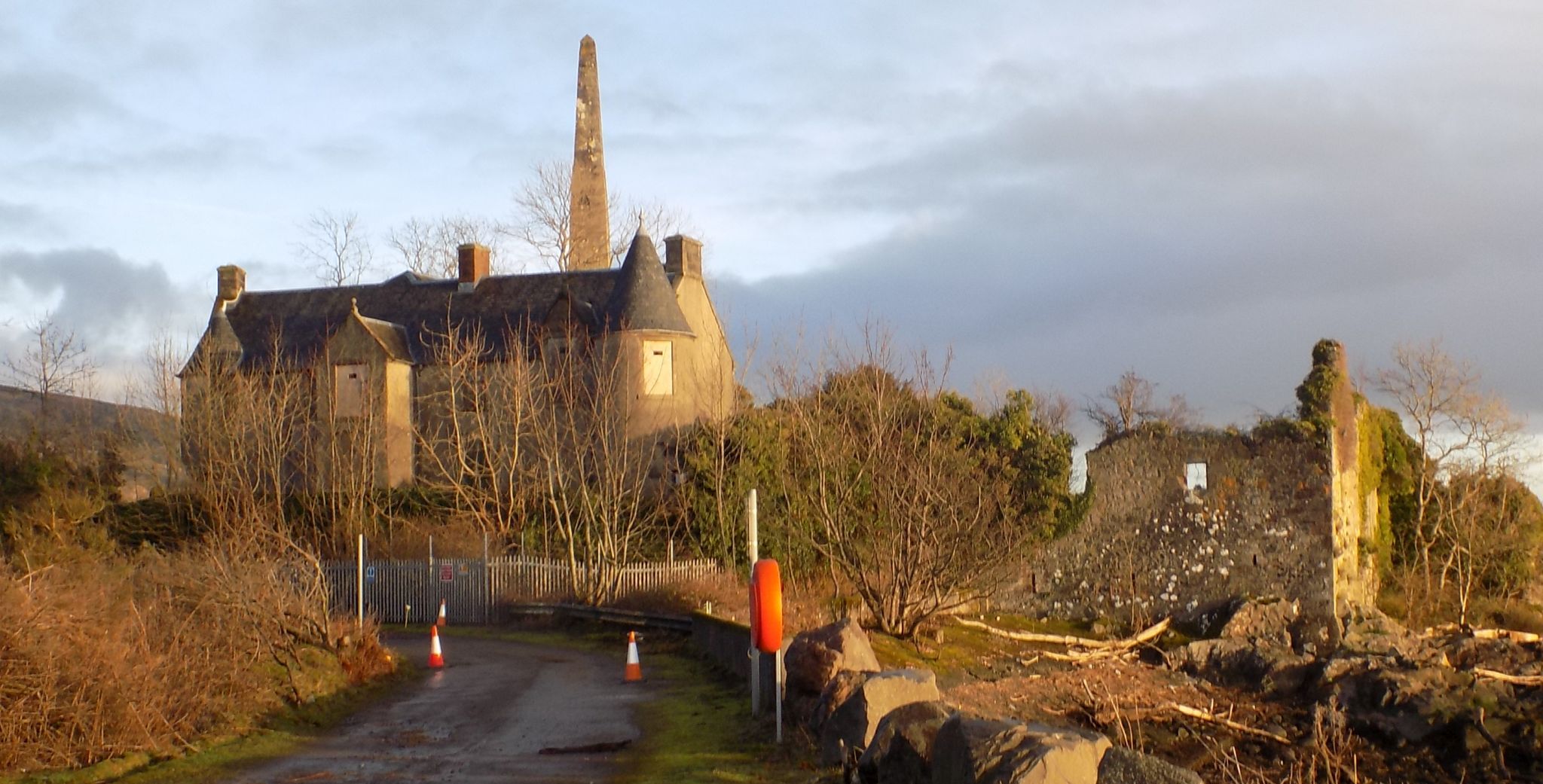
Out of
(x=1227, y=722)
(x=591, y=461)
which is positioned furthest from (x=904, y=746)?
(x=591, y=461)

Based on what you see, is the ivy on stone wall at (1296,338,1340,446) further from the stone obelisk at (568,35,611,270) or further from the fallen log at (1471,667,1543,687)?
the stone obelisk at (568,35,611,270)

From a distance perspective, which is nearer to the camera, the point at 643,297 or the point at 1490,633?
the point at 1490,633

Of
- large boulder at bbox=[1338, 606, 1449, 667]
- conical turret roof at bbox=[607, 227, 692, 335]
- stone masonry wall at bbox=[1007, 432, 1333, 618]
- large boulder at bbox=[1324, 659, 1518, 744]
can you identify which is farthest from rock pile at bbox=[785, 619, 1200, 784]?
conical turret roof at bbox=[607, 227, 692, 335]

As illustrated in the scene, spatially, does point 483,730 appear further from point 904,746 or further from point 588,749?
point 904,746

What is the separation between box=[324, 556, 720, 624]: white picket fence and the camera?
96.2ft

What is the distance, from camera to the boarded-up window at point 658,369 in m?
37.1

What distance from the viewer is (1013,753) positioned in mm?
8836

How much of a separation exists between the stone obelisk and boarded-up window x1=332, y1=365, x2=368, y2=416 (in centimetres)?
1364

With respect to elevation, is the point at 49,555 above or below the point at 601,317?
below

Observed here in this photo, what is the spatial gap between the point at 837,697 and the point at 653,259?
27317 millimetres

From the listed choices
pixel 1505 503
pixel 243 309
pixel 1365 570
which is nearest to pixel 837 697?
pixel 1365 570

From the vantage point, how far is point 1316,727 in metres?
20.3

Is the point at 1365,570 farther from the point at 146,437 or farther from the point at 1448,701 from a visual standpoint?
the point at 146,437

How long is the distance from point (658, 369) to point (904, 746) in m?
27.4
